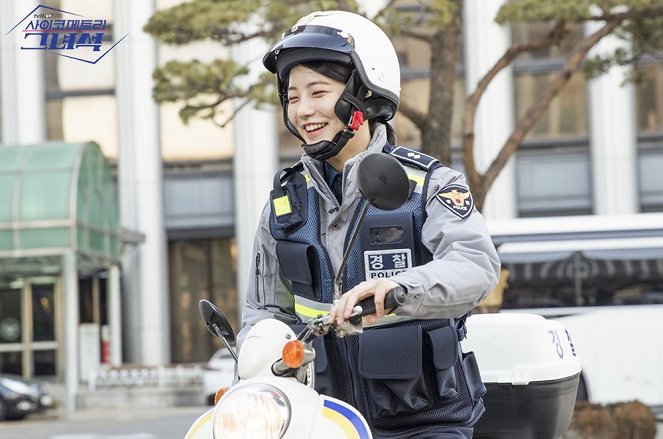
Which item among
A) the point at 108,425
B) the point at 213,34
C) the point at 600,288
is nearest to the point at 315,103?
the point at 213,34

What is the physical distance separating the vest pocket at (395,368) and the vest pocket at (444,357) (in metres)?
0.03

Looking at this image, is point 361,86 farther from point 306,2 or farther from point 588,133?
point 588,133

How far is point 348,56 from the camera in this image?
289 cm

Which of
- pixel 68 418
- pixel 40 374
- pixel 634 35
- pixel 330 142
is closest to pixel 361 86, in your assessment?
pixel 330 142

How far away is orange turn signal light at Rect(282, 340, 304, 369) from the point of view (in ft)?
7.88

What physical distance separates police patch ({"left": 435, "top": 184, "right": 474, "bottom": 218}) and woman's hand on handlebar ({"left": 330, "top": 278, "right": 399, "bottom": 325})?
39 centimetres

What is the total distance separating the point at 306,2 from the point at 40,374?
15478 millimetres

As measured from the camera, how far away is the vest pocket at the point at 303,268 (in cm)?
288

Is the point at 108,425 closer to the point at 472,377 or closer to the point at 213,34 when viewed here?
the point at 213,34

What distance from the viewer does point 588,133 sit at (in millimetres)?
26750

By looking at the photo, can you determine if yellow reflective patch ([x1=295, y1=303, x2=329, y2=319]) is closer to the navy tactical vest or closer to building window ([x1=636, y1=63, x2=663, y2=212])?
the navy tactical vest

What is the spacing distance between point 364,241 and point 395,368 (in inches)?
11.6

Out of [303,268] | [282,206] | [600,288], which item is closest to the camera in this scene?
[303,268]

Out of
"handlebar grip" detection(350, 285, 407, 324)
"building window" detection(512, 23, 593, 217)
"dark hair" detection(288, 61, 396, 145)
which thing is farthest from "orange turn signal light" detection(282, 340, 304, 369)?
"building window" detection(512, 23, 593, 217)
